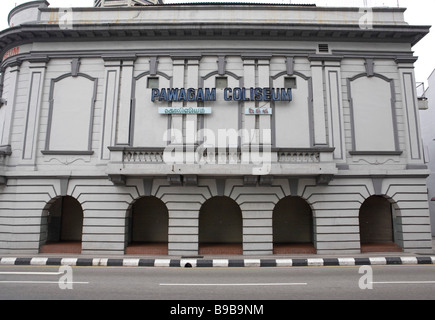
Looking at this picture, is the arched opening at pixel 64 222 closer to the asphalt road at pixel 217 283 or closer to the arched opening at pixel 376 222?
the asphalt road at pixel 217 283

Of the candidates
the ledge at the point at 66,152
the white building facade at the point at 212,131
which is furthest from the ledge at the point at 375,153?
the ledge at the point at 66,152

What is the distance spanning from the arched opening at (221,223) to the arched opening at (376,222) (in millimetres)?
6953

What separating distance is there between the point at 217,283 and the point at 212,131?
7.95m

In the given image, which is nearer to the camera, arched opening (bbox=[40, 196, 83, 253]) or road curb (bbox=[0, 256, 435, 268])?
road curb (bbox=[0, 256, 435, 268])

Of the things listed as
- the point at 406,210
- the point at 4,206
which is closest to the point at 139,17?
the point at 4,206

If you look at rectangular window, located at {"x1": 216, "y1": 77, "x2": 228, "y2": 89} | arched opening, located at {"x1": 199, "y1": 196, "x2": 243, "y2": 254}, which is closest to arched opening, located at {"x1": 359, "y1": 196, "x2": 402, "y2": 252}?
arched opening, located at {"x1": 199, "y1": 196, "x2": 243, "y2": 254}

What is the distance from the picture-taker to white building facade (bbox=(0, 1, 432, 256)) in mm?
13680

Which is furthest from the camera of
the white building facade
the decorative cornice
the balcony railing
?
the decorative cornice

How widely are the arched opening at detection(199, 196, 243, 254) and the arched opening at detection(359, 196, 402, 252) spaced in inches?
274

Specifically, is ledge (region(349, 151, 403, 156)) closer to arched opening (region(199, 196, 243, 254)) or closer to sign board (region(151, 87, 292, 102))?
sign board (region(151, 87, 292, 102))

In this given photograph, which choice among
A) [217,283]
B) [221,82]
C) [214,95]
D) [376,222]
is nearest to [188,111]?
[214,95]

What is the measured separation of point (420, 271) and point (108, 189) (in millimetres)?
13630

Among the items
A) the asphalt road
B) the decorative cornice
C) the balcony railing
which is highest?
the decorative cornice

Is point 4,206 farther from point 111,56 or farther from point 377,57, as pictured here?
point 377,57
